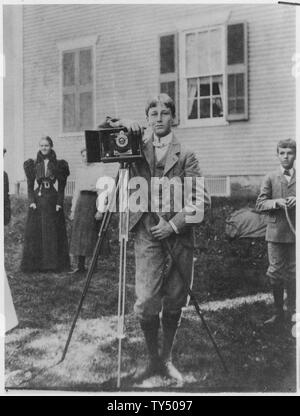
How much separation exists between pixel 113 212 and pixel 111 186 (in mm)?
194

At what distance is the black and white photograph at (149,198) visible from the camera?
320 centimetres

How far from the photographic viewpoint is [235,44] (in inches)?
134

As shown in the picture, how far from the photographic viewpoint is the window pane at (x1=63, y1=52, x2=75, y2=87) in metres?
3.60

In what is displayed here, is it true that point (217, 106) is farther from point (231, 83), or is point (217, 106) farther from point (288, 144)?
point (288, 144)

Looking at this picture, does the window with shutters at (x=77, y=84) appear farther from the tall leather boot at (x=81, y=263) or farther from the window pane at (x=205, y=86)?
the tall leather boot at (x=81, y=263)

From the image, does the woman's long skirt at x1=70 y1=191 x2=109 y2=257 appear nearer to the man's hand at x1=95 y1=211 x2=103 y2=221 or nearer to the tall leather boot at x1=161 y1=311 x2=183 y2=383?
the man's hand at x1=95 y1=211 x2=103 y2=221

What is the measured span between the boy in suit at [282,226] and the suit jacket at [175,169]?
1.68 ft

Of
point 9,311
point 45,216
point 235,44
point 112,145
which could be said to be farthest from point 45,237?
point 235,44

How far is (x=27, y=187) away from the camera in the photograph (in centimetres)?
361

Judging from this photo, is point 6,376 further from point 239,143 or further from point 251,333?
point 239,143

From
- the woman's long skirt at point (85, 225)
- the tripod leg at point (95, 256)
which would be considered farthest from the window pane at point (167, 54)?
the woman's long skirt at point (85, 225)

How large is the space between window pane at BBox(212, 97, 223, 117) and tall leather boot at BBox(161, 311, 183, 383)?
4.82ft

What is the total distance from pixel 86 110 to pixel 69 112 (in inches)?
5.1

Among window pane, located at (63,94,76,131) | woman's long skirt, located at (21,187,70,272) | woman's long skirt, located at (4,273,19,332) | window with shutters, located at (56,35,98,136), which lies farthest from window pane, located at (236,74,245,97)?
woman's long skirt, located at (4,273,19,332)
